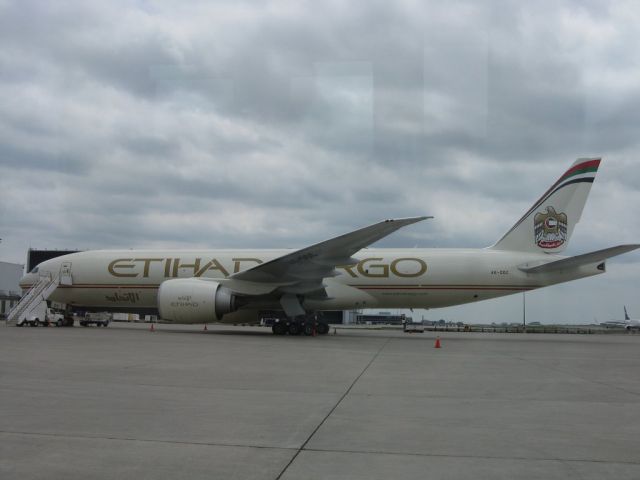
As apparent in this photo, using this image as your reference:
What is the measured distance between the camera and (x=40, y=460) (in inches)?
163

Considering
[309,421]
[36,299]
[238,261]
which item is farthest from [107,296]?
[309,421]

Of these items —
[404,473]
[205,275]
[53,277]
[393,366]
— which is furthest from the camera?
[53,277]

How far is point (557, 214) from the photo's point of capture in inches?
862

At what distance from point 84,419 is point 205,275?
18097 mm

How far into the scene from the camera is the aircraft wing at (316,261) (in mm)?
18344

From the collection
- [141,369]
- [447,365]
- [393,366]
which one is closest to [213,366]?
[141,369]

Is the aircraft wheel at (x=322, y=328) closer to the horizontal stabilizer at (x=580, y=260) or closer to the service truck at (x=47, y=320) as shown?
the horizontal stabilizer at (x=580, y=260)

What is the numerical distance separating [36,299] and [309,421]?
22.8m

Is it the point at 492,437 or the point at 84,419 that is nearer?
the point at 492,437

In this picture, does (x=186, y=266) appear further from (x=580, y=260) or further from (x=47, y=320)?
(x=580, y=260)

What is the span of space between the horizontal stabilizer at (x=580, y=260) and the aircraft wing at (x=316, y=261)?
20.4 feet

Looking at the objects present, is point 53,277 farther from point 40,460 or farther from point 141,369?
point 40,460

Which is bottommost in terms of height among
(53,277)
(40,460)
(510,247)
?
(40,460)

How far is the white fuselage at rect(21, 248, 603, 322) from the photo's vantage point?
2152 centimetres
